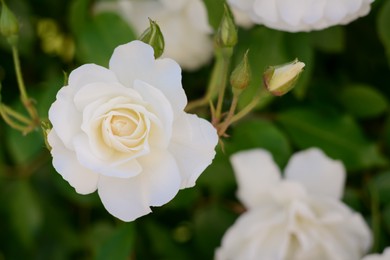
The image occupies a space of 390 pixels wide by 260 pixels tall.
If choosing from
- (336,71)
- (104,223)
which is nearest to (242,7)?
(336,71)

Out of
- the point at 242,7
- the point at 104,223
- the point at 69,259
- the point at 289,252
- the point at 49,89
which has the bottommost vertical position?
the point at 69,259

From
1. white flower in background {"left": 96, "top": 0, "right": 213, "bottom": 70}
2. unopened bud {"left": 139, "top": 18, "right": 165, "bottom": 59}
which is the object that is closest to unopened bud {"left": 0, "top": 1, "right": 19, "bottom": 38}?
unopened bud {"left": 139, "top": 18, "right": 165, "bottom": 59}

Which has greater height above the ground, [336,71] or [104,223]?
[336,71]

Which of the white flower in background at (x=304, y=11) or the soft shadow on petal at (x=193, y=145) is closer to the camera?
the soft shadow on petal at (x=193, y=145)

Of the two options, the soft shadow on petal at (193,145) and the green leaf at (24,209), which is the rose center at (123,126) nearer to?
the soft shadow on petal at (193,145)

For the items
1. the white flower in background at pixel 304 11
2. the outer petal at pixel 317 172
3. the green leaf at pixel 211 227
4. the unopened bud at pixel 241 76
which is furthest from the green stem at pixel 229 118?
the green leaf at pixel 211 227

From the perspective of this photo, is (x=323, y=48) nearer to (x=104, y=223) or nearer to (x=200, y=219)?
(x=200, y=219)

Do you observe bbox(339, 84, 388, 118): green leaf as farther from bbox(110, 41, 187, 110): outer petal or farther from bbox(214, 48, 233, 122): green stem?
bbox(110, 41, 187, 110): outer petal
